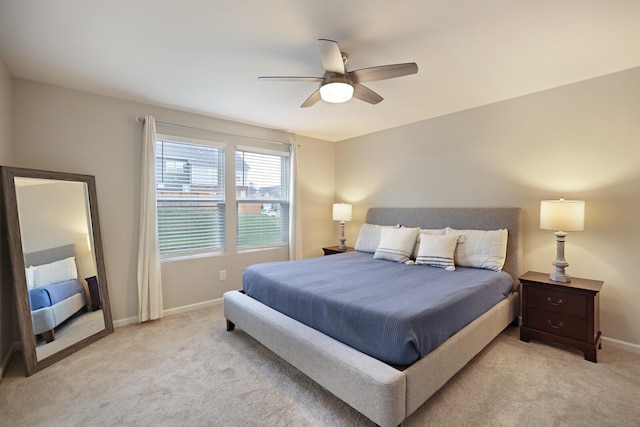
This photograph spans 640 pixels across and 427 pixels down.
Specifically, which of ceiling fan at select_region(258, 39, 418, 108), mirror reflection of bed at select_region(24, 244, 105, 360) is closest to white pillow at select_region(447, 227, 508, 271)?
ceiling fan at select_region(258, 39, 418, 108)

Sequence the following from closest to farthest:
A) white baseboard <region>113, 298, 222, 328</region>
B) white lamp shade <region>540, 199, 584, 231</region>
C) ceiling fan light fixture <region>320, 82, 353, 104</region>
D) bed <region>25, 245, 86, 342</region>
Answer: ceiling fan light fixture <region>320, 82, 353, 104</region> < bed <region>25, 245, 86, 342</region> < white lamp shade <region>540, 199, 584, 231</region> < white baseboard <region>113, 298, 222, 328</region>

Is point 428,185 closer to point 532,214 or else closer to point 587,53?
point 532,214

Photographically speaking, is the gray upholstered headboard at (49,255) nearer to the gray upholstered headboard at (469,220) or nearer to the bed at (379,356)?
the bed at (379,356)

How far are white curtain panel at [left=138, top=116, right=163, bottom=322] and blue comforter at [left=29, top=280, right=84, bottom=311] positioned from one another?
0.57 metres

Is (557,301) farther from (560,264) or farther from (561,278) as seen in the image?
(560,264)

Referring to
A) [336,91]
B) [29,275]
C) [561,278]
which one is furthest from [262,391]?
[561,278]

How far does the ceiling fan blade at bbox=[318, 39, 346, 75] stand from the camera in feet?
5.64

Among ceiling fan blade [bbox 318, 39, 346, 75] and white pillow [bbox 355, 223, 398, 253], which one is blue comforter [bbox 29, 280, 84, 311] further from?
white pillow [bbox 355, 223, 398, 253]

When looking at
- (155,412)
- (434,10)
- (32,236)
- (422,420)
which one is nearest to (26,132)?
(32,236)

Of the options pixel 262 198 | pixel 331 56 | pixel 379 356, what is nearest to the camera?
pixel 379 356

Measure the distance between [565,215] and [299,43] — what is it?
8.38 ft

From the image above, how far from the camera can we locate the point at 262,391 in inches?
78.7

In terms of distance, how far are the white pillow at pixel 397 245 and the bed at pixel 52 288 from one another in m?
3.05

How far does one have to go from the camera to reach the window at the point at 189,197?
11.2 feet
